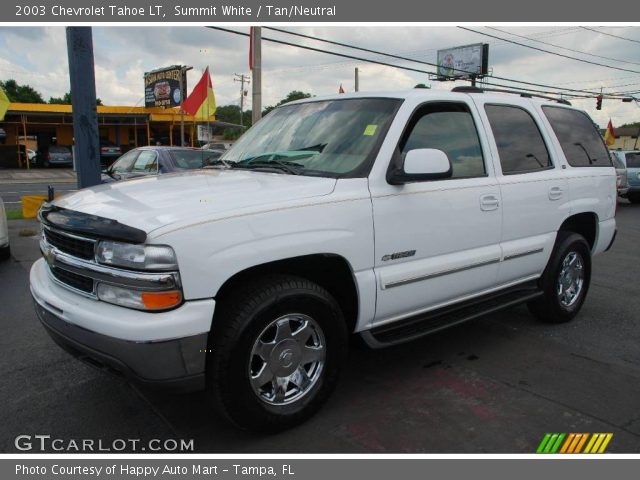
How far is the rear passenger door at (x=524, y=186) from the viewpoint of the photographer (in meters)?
4.23

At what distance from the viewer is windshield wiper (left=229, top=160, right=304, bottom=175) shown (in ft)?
11.7

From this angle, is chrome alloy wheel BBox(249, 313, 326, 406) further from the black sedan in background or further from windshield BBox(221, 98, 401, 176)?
the black sedan in background

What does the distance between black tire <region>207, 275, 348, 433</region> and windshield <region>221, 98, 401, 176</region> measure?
83 centimetres

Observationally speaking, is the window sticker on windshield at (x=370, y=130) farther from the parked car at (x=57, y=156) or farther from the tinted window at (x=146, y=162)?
the parked car at (x=57, y=156)

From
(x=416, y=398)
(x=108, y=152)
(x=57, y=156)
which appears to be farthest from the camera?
(x=57, y=156)

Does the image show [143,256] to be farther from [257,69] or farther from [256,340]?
[257,69]

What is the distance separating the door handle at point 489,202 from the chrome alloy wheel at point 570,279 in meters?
1.28

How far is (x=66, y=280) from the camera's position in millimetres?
3018

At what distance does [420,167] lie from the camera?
3.32 metres

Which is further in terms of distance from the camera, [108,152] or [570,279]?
[108,152]

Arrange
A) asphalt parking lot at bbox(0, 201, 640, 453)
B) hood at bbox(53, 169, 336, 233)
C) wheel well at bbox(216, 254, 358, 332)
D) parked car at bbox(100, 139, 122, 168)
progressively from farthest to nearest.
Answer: parked car at bbox(100, 139, 122, 168), asphalt parking lot at bbox(0, 201, 640, 453), wheel well at bbox(216, 254, 358, 332), hood at bbox(53, 169, 336, 233)

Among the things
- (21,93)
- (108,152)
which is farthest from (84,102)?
(21,93)

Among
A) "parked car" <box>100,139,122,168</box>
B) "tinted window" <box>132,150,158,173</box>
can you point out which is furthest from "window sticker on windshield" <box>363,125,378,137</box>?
"parked car" <box>100,139,122,168</box>

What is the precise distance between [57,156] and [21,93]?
156 ft
